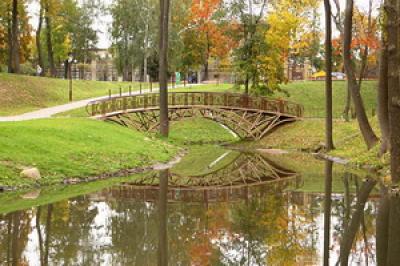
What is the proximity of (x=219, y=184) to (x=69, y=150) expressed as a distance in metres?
5.83

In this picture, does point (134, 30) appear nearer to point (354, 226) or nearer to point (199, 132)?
point (199, 132)

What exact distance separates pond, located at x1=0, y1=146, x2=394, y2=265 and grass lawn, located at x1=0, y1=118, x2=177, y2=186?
4.77 ft

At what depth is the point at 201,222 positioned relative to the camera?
13508mm

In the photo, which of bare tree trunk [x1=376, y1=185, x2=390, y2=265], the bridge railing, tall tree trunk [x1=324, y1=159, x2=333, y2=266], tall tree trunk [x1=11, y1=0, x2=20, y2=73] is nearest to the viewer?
bare tree trunk [x1=376, y1=185, x2=390, y2=265]

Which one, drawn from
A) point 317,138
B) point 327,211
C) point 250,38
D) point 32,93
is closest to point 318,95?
point 250,38

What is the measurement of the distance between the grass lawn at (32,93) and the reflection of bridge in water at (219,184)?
71.8ft

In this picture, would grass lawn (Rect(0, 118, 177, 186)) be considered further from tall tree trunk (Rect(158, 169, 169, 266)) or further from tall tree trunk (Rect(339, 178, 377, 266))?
tall tree trunk (Rect(339, 178, 377, 266))

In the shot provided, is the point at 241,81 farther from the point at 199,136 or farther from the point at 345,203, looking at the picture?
the point at 345,203

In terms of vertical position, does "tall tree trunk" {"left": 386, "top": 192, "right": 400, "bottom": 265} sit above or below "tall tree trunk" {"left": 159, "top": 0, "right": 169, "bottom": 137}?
below

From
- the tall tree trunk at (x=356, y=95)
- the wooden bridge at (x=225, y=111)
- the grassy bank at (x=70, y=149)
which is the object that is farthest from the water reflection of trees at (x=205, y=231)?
the wooden bridge at (x=225, y=111)

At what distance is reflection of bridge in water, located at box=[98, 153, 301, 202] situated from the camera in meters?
17.8

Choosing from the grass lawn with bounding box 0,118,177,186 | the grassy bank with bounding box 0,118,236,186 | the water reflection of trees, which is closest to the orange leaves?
the grassy bank with bounding box 0,118,236,186

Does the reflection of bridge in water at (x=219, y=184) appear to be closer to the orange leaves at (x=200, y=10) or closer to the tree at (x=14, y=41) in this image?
the tree at (x=14, y=41)

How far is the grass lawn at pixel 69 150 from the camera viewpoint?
20.0m
